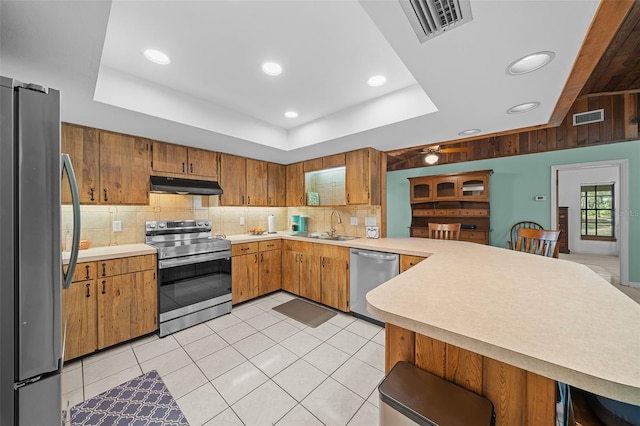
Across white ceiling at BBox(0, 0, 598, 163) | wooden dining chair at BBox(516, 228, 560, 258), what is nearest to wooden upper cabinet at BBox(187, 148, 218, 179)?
A: white ceiling at BBox(0, 0, 598, 163)

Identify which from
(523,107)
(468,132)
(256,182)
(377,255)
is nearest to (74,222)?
(377,255)

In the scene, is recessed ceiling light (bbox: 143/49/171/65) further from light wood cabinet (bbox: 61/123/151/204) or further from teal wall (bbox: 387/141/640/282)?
teal wall (bbox: 387/141/640/282)

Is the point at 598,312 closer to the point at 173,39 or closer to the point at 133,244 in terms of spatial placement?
the point at 173,39

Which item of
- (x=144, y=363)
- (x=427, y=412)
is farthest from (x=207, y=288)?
(x=427, y=412)

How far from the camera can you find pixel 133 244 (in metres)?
2.81

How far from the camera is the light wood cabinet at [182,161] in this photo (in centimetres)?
283

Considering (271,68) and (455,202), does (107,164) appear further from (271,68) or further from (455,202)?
(455,202)

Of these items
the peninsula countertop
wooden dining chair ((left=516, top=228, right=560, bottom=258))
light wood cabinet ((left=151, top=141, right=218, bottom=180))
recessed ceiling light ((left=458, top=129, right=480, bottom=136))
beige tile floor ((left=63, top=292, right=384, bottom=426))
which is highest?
recessed ceiling light ((left=458, top=129, right=480, bottom=136))

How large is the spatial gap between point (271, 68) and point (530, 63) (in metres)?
1.75

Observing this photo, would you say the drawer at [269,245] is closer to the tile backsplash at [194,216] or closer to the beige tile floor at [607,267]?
the tile backsplash at [194,216]

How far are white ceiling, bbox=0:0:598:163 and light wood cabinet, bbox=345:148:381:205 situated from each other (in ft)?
1.26

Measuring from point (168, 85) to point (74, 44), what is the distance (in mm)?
914

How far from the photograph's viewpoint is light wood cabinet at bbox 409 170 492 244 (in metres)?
5.17

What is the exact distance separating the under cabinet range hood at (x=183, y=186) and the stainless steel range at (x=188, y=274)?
51cm
